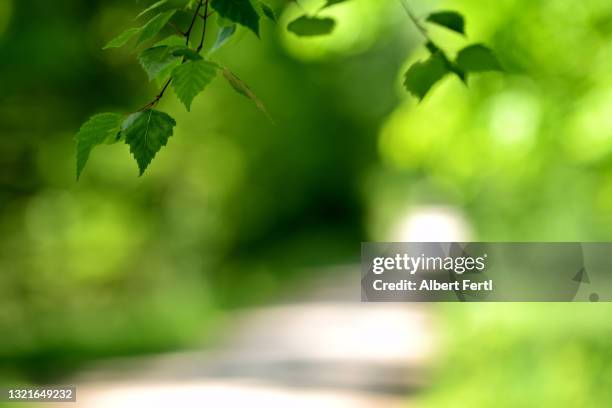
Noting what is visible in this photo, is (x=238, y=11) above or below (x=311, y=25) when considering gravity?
below

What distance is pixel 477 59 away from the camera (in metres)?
1.90

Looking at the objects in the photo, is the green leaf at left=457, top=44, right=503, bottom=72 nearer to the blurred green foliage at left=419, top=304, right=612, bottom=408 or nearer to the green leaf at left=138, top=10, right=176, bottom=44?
the green leaf at left=138, top=10, right=176, bottom=44

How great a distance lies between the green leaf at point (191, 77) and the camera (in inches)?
63.3

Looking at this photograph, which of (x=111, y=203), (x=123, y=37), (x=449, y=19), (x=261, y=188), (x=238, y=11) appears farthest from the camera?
(x=261, y=188)

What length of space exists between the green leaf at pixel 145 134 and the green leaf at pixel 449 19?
59 cm

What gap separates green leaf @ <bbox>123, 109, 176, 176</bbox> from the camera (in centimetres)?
157

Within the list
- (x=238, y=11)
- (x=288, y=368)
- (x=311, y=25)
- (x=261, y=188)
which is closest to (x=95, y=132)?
(x=238, y=11)

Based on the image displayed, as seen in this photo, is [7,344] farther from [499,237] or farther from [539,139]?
[539,139]

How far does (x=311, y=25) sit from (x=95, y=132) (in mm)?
618

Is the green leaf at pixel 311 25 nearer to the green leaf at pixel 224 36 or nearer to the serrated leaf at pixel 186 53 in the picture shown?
the green leaf at pixel 224 36

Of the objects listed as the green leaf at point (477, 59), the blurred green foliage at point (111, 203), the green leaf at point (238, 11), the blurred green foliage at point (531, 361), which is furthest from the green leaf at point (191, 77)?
the blurred green foliage at point (531, 361)

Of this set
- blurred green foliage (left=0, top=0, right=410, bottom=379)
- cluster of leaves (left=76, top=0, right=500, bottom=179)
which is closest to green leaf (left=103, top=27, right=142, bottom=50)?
cluster of leaves (left=76, top=0, right=500, bottom=179)

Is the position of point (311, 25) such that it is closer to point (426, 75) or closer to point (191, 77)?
point (426, 75)

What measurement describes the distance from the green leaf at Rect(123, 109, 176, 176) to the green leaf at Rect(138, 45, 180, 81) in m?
0.07
